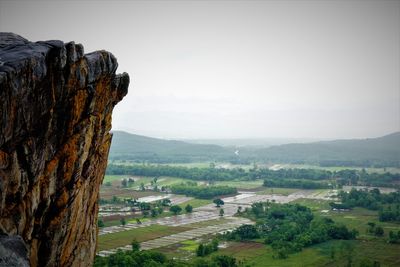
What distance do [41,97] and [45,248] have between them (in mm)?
5683

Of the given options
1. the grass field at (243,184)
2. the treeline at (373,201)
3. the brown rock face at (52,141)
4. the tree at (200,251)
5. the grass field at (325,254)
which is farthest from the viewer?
the grass field at (243,184)

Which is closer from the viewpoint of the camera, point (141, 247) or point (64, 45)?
point (64, 45)

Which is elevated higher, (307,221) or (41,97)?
(41,97)

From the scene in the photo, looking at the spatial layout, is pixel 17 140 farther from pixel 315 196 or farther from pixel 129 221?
pixel 315 196

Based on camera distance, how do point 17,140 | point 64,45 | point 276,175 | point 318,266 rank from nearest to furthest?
point 17,140 → point 64,45 → point 318,266 → point 276,175

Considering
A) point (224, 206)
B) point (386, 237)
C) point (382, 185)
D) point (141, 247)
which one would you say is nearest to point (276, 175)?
point (382, 185)

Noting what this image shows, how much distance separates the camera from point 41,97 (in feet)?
45.8

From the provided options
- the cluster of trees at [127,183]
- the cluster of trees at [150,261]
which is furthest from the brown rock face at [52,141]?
the cluster of trees at [127,183]

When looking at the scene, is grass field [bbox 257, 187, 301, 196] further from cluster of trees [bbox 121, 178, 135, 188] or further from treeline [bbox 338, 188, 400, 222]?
cluster of trees [bbox 121, 178, 135, 188]

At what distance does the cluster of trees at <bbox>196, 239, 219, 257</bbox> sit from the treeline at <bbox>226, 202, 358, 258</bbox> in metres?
8.53

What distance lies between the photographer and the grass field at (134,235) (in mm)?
73037

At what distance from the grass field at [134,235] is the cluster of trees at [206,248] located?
1332cm

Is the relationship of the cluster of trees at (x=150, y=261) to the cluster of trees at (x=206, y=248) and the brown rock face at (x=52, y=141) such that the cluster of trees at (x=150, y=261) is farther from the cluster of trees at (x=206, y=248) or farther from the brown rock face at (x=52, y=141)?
the brown rock face at (x=52, y=141)

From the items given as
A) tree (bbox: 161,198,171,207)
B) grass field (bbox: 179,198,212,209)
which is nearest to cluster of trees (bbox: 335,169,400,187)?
grass field (bbox: 179,198,212,209)
